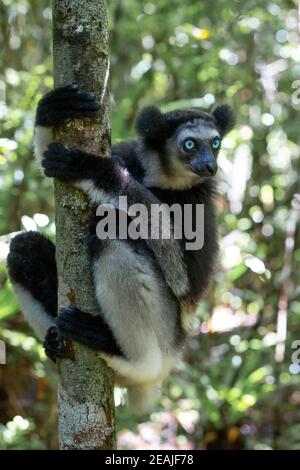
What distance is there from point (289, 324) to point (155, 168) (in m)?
3.41

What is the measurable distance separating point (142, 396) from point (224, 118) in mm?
1927

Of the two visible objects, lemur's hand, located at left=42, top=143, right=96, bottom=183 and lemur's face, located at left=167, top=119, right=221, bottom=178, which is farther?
lemur's face, located at left=167, top=119, right=221, bottom=178

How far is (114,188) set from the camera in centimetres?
325

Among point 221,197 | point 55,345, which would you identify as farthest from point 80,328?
point 221,197

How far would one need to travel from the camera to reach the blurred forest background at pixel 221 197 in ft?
18.0

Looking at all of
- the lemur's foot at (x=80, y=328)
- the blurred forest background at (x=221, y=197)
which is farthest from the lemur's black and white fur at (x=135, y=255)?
the blurred forest background at (x=221, y=197)

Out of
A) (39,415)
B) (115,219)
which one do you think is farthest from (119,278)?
(39,415)

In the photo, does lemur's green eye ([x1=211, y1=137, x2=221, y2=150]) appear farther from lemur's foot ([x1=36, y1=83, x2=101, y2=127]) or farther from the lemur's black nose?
lemur's foot ([x1=36, y1=83, x2=101, y2=127])

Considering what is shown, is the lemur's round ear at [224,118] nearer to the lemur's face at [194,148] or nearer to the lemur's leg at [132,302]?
the lemur's face at [194,148]

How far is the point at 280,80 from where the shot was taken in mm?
6438

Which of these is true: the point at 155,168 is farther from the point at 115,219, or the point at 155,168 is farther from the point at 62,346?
the point at 62,346

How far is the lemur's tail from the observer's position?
3.71 meters

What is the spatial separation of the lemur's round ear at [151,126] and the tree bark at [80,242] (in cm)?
106

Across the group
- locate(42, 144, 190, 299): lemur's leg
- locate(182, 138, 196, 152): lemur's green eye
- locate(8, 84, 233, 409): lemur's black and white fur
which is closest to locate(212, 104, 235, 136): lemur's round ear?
locate(8, 84, 233, 409): lemur's black and white fur
